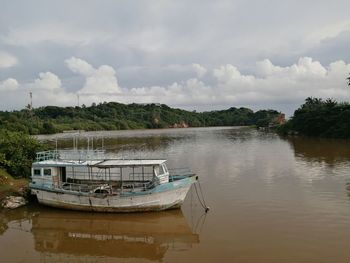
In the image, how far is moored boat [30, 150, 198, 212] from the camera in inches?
870

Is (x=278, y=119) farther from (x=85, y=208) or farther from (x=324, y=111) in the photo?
(x=85, y=208)

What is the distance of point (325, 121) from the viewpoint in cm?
8181

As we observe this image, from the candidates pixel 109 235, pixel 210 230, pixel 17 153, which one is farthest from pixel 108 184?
pixel 17 153

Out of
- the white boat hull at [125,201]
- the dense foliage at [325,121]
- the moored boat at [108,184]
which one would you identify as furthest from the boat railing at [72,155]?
the dense foliage at [325,121]

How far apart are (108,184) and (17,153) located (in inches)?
418

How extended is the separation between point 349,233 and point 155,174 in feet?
37.1

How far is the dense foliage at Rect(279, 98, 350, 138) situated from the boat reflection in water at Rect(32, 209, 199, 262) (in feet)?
201

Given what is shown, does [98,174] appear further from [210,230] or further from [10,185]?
[210,230]

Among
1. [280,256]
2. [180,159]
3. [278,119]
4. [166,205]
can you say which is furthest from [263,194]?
[278,119]

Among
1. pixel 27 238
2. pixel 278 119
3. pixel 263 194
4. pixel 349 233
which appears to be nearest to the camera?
pixel 349 233

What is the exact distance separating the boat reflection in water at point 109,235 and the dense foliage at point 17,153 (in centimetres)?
821

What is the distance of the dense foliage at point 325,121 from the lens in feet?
246

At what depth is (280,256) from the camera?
15.7 m

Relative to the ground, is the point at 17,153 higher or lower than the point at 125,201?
higher
